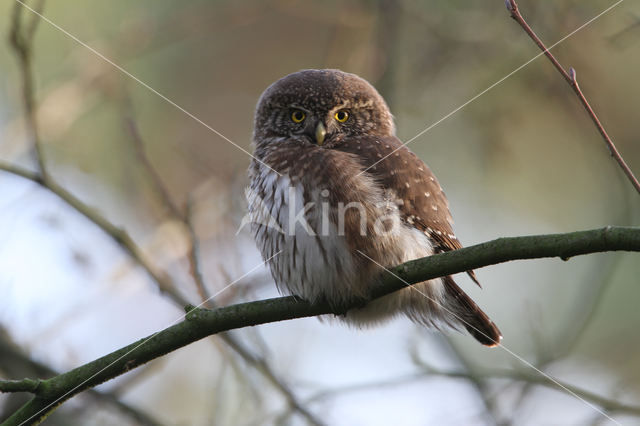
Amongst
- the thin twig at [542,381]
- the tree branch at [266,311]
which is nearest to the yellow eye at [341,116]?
the tree branch at [266,311]

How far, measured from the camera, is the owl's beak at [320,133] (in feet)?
15.6

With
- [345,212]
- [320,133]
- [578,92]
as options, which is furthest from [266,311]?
[578,92]

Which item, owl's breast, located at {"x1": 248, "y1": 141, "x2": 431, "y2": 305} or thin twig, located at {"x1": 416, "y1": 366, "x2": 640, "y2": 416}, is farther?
thin twig, located at {"x1": 416, "y1": 366, "x2": 640, "y2": 416}

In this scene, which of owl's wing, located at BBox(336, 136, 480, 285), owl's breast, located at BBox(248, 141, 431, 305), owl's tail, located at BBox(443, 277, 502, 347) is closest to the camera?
owl's breast, located at BBox(248, 141, 431, 305)

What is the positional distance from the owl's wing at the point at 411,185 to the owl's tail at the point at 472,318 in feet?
0.49

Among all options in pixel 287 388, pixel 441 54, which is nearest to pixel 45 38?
pixel 441 54

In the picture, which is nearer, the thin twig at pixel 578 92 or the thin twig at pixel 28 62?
the thin twig at pixel 578 92

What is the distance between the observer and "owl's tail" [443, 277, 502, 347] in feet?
14.9

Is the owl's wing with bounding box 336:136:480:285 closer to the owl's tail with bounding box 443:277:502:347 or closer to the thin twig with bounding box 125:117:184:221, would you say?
the owl's tail with bounding box 443:277:502:347

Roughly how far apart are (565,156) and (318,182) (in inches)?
263

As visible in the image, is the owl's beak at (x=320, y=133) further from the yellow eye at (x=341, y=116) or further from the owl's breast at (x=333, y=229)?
the owl's breast at (x=333, y=229)

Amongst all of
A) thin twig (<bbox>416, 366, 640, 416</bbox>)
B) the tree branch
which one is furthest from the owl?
thin twig (<bbox>416, 366, 640, 416</bbox>)

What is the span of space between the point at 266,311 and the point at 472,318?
1.67 meters

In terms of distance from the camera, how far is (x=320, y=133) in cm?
480
